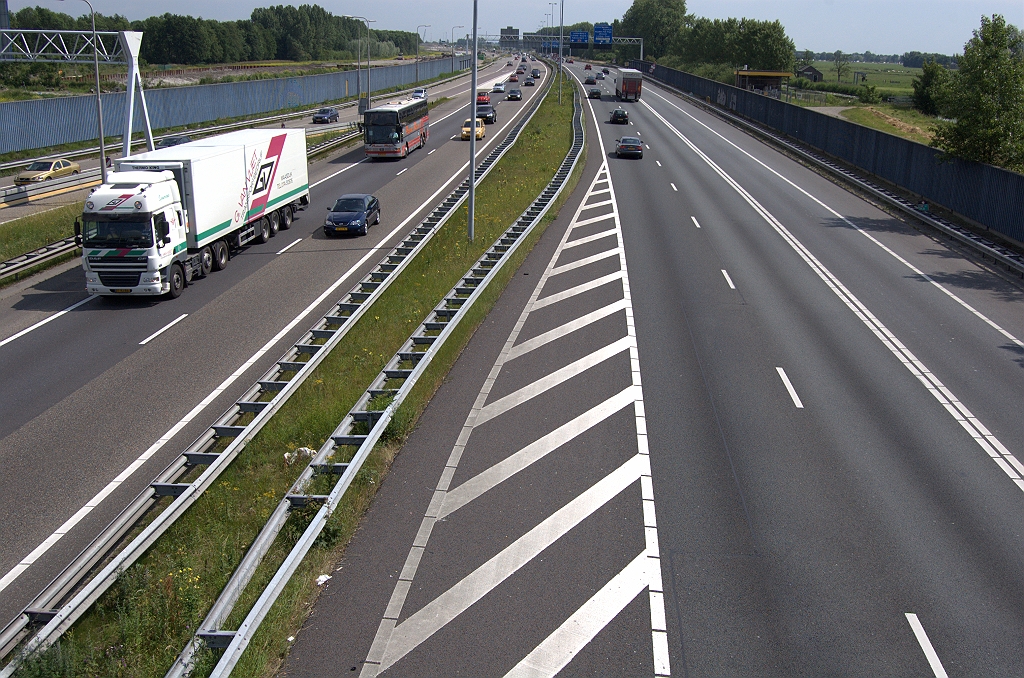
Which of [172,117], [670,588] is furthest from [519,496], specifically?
[172,117]

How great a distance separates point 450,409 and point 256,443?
12.3ft

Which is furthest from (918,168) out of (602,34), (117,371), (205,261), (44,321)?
(602,34)

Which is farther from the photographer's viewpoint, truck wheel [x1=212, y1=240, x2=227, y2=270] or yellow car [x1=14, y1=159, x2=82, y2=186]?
yellow car [x1=14, y1=159, x2=82, y2=186]

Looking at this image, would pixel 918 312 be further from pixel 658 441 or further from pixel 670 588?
pixel 670 588

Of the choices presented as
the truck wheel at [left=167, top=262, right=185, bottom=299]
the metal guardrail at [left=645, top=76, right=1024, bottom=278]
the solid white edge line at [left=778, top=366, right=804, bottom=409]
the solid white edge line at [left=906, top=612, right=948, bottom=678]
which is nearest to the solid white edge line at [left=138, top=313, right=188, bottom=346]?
the truck wheel at [left=167, top=262, right=185, bottom=299]

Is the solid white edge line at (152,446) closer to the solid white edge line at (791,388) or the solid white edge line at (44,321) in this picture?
the solid white edge line at (44,321)

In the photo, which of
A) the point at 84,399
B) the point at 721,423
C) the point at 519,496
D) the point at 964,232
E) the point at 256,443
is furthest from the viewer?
the point at 964,232

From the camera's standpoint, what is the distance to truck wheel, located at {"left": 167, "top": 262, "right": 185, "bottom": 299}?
84.1ft

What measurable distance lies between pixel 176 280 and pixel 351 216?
931 centimetres

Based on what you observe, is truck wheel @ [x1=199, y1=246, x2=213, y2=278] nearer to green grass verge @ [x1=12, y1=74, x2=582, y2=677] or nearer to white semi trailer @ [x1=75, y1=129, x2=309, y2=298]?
white semi trailer @ [x1=75, y1=129, x2=309, y2=298]

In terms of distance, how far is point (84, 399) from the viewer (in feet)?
58.7

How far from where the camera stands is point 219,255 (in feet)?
94.5

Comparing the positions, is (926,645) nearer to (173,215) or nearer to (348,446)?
(348,446)

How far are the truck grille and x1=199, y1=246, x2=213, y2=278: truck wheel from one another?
2.99m
